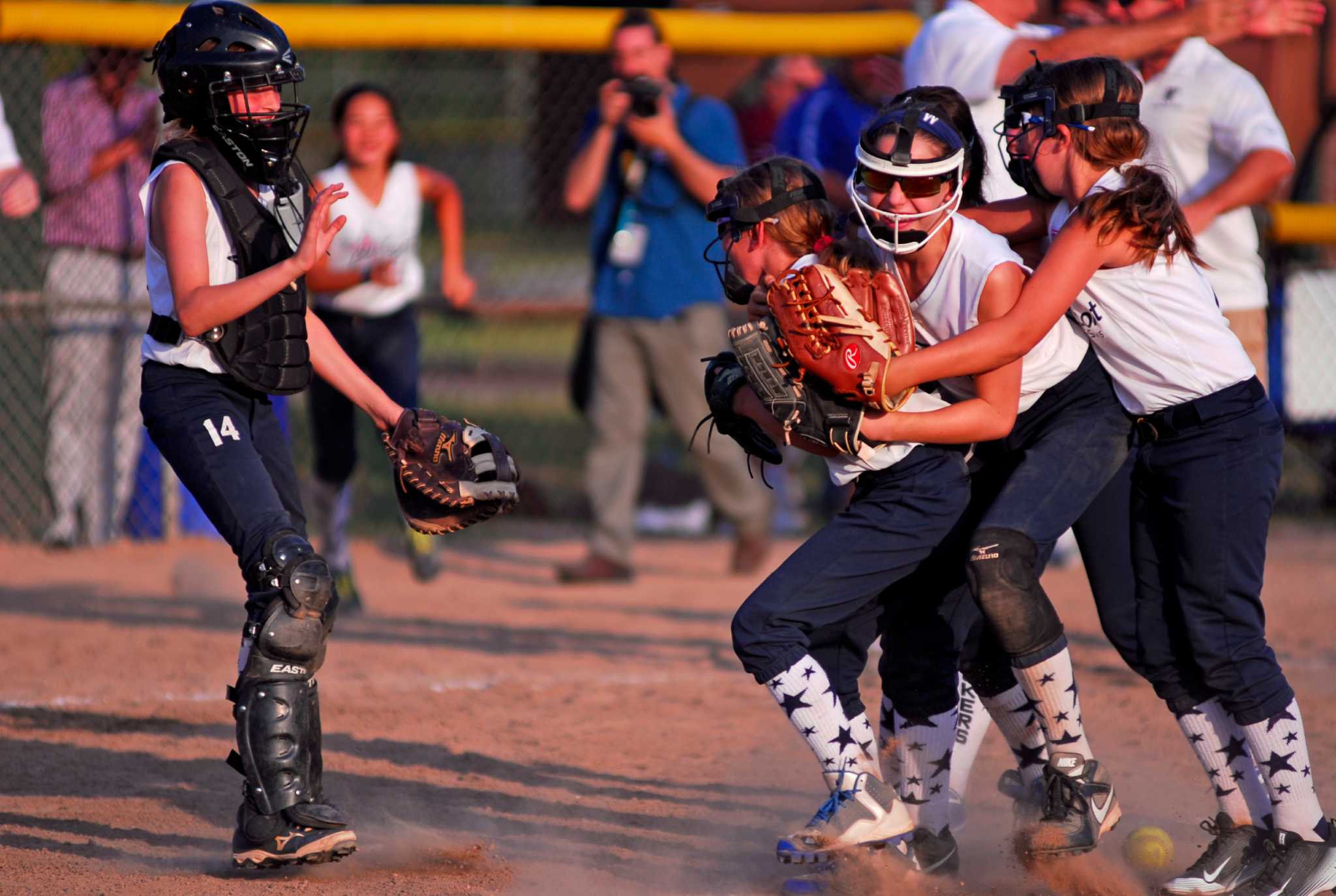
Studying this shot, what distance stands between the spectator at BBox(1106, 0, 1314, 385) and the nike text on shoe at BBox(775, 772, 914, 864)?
2330mm

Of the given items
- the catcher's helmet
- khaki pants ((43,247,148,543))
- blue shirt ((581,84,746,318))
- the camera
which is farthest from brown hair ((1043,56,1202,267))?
khaki pants ((43,247,148,543))

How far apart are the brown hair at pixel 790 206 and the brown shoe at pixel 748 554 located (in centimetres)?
407

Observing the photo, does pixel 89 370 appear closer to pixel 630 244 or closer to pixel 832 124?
pixel 630 244

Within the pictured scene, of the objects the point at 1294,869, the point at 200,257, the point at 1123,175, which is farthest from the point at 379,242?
the point at 1294,869

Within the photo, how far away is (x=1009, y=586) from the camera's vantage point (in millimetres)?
3293

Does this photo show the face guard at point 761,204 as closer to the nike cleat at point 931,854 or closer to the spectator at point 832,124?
the nike cleat at point 931,854

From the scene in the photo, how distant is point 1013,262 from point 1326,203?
7.39 meters

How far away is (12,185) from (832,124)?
4.04m

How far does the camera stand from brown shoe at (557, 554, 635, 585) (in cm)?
736

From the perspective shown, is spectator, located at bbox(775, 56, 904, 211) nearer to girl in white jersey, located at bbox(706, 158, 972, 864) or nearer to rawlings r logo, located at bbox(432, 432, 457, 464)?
girl in white jersey, located at bbox(706, 158, 972, 864)

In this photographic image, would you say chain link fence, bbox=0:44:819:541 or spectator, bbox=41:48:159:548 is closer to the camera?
spectator, bbox=41:48:159:548

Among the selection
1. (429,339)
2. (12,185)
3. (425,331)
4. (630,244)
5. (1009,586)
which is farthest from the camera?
(425,331)

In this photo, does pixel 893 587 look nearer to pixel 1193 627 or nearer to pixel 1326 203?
pixel 1193 627

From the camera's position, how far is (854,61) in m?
8.62
